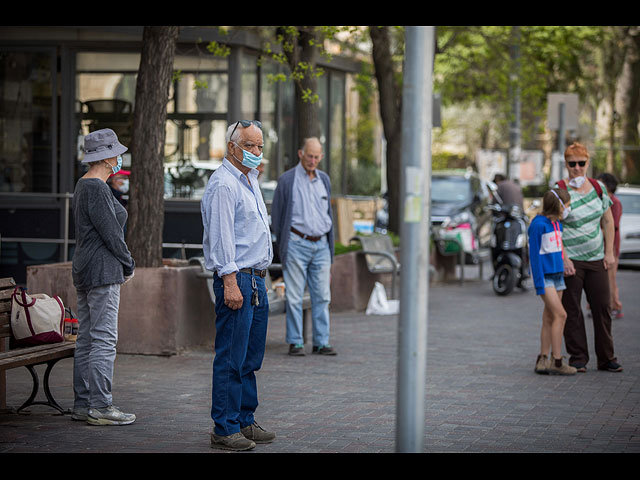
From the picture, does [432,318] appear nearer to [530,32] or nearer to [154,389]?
[154,389]

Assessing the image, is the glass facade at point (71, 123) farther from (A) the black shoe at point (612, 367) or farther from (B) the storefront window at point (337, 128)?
(A) the black shoe at point (612, 367)

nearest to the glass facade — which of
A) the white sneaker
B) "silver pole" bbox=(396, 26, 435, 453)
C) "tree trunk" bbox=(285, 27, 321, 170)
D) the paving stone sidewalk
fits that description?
"tree trunk" bbox=(285, 27, 321, 170)

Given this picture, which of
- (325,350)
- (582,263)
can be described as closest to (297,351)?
(325,350)

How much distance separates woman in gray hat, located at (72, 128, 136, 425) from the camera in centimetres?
684

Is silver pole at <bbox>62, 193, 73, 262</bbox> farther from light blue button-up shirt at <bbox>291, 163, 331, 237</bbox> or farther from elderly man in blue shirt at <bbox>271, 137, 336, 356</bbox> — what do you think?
light blue button-up shirt at <bbox>291, 163, 331, 237</bbox>

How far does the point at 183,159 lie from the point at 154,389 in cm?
774

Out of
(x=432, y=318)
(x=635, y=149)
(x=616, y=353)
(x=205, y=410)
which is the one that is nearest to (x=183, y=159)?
(x=432, y=318)

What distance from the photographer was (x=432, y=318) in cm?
1330

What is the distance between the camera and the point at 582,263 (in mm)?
9336

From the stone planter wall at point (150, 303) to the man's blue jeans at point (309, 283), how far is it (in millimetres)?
875

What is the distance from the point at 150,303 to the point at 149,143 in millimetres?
1534

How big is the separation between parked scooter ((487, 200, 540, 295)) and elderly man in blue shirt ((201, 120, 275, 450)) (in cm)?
1045

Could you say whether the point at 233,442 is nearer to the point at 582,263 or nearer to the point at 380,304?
the point at 582,263
